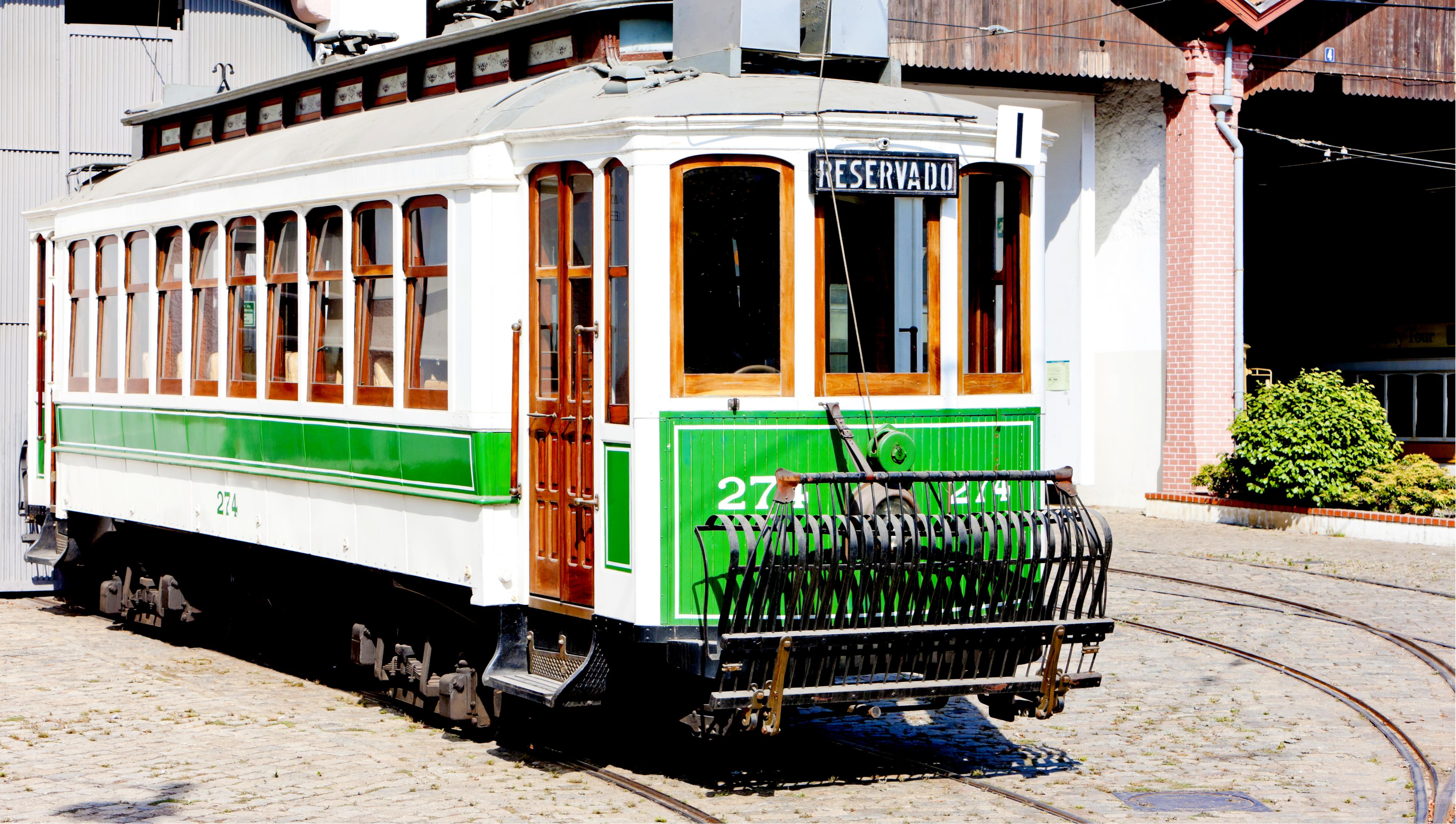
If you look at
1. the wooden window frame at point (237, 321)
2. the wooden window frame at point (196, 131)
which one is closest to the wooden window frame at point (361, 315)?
the wooden window frame at point (237, 321)

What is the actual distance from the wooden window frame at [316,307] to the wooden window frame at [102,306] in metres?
3.06

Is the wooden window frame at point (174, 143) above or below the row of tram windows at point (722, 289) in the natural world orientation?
above

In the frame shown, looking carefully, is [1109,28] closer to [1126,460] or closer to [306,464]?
[1126,460]

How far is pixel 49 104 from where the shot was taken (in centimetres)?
1561

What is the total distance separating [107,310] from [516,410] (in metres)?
5.55

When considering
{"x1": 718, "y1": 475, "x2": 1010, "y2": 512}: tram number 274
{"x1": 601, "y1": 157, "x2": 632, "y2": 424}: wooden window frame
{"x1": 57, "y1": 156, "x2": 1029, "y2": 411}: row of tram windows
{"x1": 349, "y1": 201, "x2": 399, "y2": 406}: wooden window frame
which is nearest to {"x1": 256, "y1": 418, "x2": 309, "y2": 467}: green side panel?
{"x1": 57, "y1": 156, "x2": 1029, "y2": 411}: row of tram windows

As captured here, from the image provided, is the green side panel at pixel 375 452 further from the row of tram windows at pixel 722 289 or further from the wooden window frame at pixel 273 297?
the wooden window frame at pixel 273 297

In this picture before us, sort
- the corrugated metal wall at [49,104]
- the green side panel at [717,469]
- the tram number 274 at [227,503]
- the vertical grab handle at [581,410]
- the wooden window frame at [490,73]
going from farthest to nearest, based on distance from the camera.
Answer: the corrugated metal wall at [49,104] → the tram number 274 at [227,503] → the wooden window frame at [490,73] → the vertical grab handle at [581,410] → the green side panel at [717,469]

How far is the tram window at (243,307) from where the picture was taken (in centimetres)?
1074

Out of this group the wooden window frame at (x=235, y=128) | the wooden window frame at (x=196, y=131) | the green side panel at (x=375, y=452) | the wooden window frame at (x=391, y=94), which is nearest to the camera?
the green side panel at (x=375, y=452)

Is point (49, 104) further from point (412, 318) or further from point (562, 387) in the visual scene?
point (562, 387)

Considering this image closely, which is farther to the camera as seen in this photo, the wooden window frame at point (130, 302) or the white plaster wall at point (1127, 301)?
the white plaster wall at point (1127, 301)

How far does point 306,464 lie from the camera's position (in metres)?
10.2

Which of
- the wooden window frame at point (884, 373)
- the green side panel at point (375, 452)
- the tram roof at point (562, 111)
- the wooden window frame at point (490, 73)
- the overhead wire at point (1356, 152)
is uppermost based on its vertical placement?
the overhead wire at point (1356, 152)
